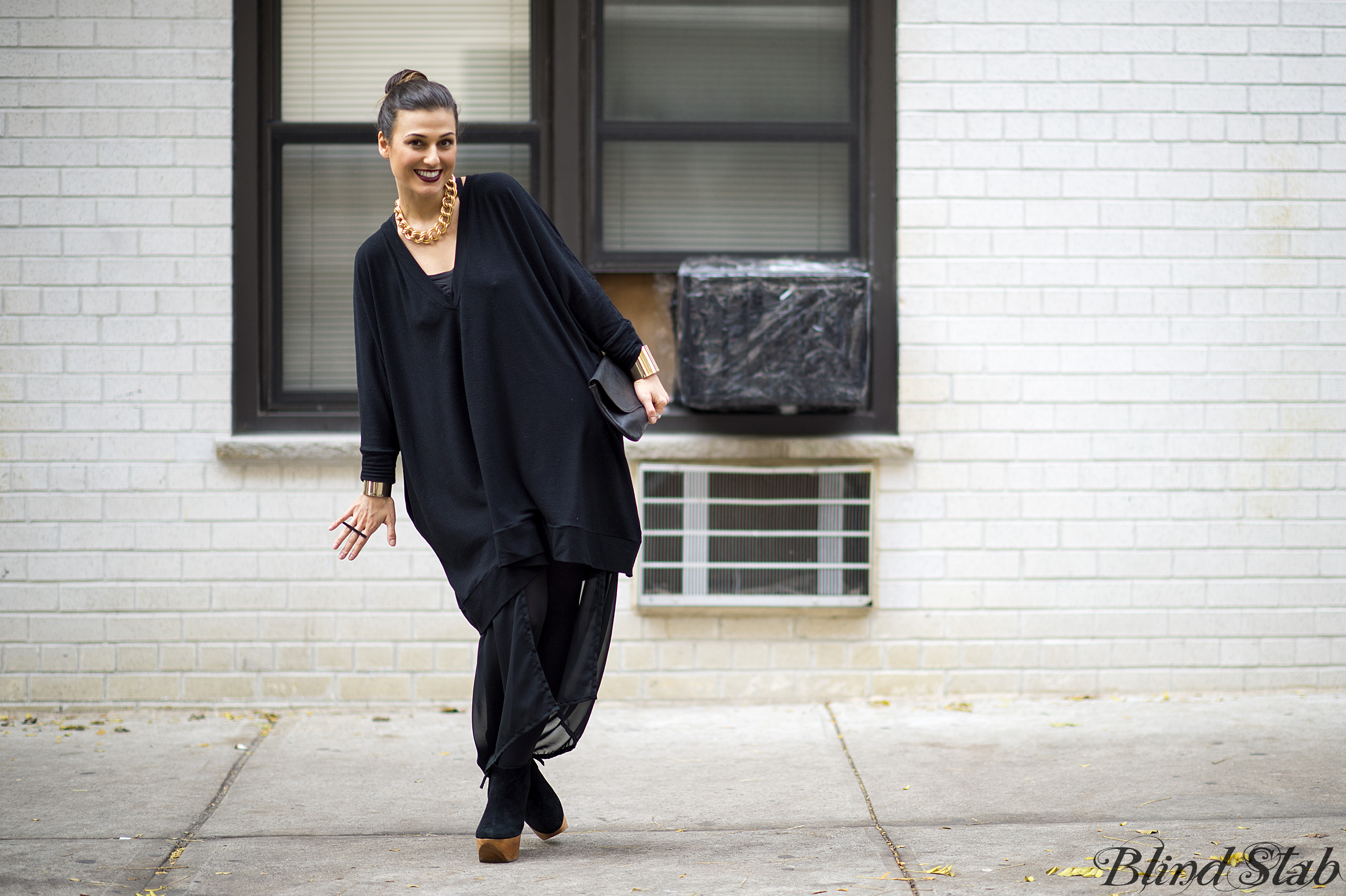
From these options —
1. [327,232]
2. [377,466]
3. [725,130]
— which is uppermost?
[725,130]

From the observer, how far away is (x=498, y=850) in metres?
3.26

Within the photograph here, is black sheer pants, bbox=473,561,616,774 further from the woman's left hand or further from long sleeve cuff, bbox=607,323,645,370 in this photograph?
long sleeve cuff, bbox=607,323,645,370

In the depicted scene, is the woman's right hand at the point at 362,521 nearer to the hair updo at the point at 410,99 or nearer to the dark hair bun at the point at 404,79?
the hair updo at the point at 410,99

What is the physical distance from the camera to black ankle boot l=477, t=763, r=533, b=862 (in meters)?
3.25

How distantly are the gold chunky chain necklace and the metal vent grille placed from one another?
2.04 metres

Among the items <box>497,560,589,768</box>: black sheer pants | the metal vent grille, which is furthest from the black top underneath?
the metal vent grille

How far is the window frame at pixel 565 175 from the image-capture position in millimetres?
5098

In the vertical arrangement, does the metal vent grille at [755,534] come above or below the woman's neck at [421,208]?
below

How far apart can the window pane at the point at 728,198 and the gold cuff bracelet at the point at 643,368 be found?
2.03 m

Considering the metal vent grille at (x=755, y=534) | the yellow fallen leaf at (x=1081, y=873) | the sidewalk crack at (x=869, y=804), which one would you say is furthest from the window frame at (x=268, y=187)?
the yellow fallen leaf at (x=1081, y=873)

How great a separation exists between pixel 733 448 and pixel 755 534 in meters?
0.37

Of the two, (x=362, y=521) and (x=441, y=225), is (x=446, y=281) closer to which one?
(x=441, y=225)

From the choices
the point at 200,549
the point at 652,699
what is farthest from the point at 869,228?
the point at 200,549

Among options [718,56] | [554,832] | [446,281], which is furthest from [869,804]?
[718,56]
